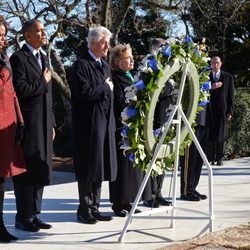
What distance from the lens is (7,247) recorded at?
5039mm

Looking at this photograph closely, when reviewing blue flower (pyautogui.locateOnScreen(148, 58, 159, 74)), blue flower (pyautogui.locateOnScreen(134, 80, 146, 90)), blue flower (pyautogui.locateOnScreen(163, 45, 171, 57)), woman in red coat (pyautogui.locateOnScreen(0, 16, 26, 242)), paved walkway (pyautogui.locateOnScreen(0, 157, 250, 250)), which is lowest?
paved walkway (pyautogui.locateOnScreen(0, 157, 250, 250))

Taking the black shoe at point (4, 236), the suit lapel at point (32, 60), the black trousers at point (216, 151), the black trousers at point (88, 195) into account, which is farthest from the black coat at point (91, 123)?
the black trousers at point (216, 151)

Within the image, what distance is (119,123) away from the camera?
6.43 metres

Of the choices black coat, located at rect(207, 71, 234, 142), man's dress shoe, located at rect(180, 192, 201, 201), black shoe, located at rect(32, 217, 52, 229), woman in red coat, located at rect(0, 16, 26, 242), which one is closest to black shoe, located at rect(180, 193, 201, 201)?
man's dress shoe, located at rect(180, 192, 201, 201)

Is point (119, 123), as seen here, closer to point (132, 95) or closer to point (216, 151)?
point (132, 95)

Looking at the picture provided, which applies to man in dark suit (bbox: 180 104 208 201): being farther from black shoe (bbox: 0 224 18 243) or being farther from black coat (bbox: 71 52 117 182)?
black shoe (bbox: 0 224 18 243)

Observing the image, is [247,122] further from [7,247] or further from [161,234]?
[7,247]

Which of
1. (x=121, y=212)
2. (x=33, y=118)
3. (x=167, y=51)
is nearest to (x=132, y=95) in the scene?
(x=167, y=51)

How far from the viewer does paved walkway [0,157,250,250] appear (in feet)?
17.1

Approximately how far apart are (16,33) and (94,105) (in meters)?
9.72

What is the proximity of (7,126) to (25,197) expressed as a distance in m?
0.90

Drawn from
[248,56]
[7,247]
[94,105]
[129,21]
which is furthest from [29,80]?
[248,56]

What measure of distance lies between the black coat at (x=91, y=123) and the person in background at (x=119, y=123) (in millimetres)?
303

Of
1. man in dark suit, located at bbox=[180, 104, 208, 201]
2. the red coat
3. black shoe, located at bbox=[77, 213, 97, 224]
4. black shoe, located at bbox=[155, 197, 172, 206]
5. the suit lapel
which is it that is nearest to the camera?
the red coat
